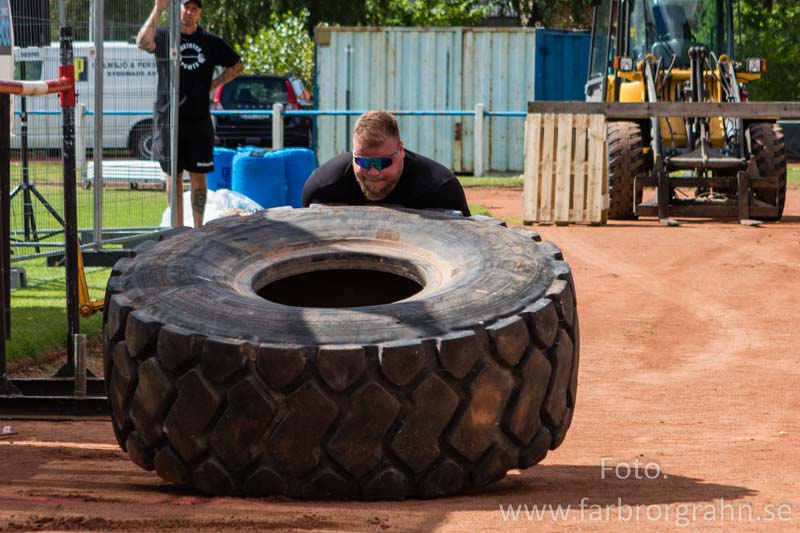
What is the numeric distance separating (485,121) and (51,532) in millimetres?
23107

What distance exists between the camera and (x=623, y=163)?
15.8 metres

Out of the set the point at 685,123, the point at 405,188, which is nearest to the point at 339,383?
the point at 405,188

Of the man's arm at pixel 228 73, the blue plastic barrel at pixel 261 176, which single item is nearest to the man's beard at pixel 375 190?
the man's arm at pixel 228 73

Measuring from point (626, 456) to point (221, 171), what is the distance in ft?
32.5

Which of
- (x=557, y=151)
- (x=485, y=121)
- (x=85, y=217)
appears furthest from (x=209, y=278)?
(x=485, y=121)

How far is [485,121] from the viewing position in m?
26.2

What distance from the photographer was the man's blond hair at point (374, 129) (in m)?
5.52

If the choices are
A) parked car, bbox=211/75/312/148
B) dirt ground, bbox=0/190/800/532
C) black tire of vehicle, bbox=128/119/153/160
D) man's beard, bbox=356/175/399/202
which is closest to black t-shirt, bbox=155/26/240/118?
black tire of vehicle, bbox=128/119/153/160

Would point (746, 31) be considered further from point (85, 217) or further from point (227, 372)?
point (227, 372)

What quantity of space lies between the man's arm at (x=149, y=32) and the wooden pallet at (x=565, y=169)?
6179 millimetres

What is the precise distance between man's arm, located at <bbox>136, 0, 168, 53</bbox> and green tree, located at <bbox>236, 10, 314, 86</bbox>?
2181 cm

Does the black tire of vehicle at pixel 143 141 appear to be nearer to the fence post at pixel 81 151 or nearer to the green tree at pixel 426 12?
the fence post at pixel 81 151

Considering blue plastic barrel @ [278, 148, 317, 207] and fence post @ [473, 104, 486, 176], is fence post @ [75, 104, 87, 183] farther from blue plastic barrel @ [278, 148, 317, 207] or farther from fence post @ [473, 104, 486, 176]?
fence post @ [473, 104, 486, 176]

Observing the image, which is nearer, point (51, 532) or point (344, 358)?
point (51, 532)
